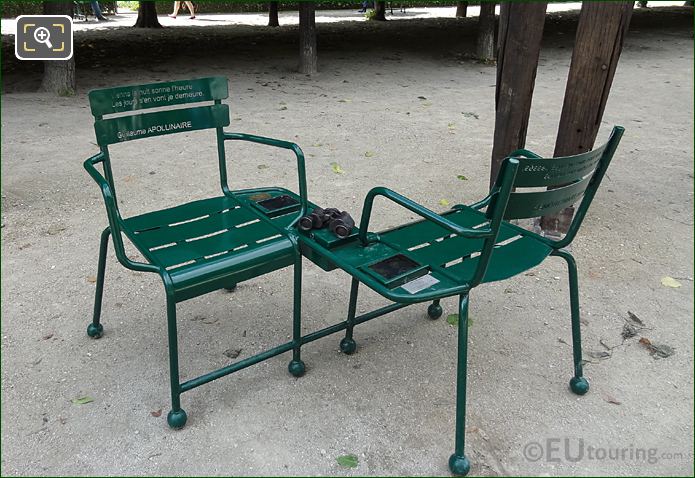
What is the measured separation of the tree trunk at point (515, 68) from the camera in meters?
3.25

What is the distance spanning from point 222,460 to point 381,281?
0.79 metres

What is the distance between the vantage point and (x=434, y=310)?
276 centimetres

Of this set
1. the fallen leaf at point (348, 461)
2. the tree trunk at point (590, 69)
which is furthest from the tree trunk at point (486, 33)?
the fallen leaf at point (348, 461)

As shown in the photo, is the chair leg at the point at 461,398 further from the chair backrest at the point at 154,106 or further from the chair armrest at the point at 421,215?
the chair backrest at the point at 154,106

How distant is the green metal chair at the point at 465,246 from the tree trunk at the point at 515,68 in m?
1.12

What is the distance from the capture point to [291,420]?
6.90 feet

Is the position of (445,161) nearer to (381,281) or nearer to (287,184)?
(287,184)

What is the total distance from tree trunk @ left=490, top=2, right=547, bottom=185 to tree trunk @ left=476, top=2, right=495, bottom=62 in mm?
6507

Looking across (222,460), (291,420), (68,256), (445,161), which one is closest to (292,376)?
(291,420)

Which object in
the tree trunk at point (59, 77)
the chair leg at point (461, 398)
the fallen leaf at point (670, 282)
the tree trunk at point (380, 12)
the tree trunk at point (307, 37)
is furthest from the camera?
the tree trunk at point (380, 12)

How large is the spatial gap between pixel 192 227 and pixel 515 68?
2.12 metres

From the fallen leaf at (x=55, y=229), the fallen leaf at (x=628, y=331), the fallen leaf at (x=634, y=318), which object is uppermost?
the fallen leaf at (x=634, y=318)

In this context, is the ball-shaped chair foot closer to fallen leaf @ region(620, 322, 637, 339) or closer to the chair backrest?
the chair backrest

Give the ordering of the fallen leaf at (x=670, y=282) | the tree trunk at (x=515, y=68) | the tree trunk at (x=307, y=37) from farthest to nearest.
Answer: the tree trunk at (x=307, y=37), the tree trunk at (x=515, y=68), the fallen leaf at (x=670, y=282)
